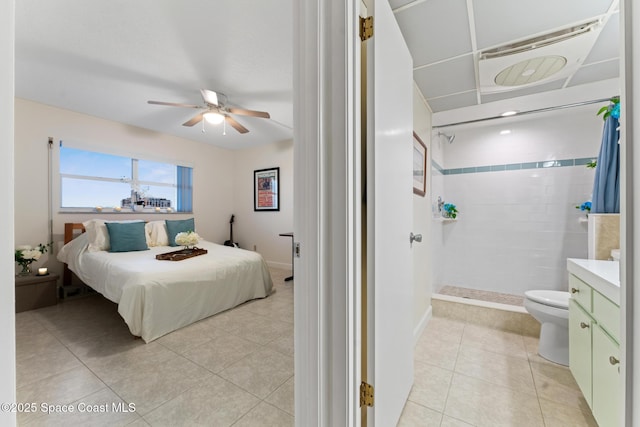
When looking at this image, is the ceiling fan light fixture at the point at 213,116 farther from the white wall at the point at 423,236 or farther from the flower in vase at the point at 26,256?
the flower in vase at the point at 26,256

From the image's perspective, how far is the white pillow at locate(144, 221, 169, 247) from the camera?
3.60m

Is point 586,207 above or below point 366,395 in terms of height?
above

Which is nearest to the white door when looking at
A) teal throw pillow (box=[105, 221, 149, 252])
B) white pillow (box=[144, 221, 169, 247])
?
teal throw pillow (box=[105, 221, 149, 252])

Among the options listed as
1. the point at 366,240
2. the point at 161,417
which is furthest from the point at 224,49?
the point at 161,417

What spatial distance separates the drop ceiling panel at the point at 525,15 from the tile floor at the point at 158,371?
2506 millimetres

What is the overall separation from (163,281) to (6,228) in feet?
7.39

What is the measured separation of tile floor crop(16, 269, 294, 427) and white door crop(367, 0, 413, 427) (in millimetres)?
647

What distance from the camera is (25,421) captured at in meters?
1.31

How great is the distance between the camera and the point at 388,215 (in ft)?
3.73

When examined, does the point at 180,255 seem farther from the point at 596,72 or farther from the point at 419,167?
the point at 596,72

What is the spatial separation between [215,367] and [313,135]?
174 cm

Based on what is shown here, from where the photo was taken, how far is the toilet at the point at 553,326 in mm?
1737

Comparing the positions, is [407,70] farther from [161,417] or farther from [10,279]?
[161,417]

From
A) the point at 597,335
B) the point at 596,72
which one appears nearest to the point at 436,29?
the point at 596,72
